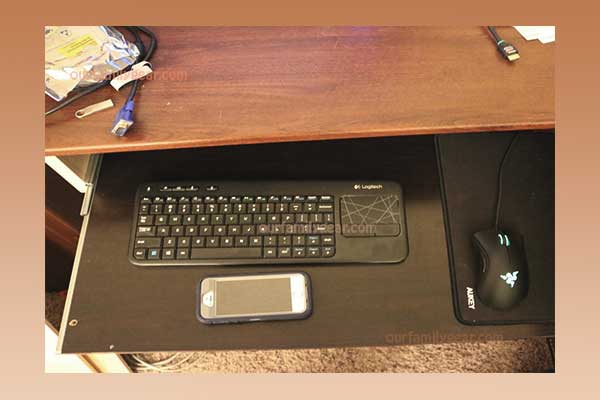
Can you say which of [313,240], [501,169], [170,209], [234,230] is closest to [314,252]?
[313,240]

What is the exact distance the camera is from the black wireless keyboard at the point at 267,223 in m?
0.68

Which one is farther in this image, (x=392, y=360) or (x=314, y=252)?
(x=392, y=360)

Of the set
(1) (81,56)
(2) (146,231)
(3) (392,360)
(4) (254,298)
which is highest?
(1) (81,56)

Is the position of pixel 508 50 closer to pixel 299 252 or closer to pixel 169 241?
pixel 299 252

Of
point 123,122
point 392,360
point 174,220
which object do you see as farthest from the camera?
point 392,360

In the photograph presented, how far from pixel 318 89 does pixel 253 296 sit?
314 mm

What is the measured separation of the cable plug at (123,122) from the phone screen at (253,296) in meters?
0.25

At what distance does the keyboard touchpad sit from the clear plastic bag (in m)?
0.41

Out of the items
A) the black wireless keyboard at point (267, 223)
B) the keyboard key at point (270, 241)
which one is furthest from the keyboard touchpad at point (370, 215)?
the keyboard key at point (270, 241)

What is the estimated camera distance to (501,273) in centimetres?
64

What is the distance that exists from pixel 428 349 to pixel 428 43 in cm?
80

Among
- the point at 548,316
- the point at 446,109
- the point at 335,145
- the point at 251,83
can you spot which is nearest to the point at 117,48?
the point at 251,83

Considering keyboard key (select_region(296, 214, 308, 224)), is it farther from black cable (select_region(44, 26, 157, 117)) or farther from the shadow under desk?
black cable (select_region(44, 26, 157, 117))

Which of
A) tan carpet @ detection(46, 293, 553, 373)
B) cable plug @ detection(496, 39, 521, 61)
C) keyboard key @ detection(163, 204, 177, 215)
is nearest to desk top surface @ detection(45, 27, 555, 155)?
cable plug @ detection(496, 39, 521, 61)
